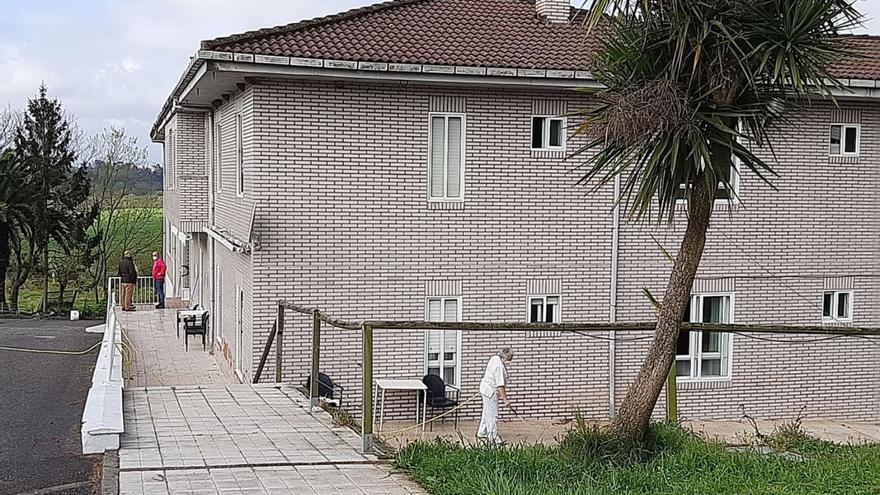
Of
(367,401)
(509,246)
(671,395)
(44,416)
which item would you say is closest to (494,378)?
(671,395)

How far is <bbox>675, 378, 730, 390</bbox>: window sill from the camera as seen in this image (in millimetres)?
16953

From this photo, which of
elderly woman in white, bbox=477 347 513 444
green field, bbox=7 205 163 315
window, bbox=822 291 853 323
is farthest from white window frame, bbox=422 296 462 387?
green field, bbox=7 205 163 315

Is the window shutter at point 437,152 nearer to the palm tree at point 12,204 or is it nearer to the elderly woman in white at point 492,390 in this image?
the elderly woman in white at point 492,390

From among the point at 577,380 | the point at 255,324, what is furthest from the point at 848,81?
the point at 255,324

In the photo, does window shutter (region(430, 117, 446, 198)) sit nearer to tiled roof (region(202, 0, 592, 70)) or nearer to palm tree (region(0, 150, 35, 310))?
tiled roof (region(202, 0, 592, 70))

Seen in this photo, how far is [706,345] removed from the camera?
17.2 m

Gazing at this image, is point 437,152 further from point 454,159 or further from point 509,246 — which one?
point 509,246

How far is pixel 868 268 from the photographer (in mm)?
17953

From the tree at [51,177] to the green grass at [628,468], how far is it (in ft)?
105

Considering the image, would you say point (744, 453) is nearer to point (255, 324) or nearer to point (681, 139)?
point (681, 139)

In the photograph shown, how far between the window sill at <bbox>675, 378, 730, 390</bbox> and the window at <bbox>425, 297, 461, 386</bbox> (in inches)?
152

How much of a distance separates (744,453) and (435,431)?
638 centimetres

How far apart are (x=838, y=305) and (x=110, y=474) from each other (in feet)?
45.4

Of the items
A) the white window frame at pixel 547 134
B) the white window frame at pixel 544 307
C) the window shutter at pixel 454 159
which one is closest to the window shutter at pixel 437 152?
the window shutter at pixel 454 159
